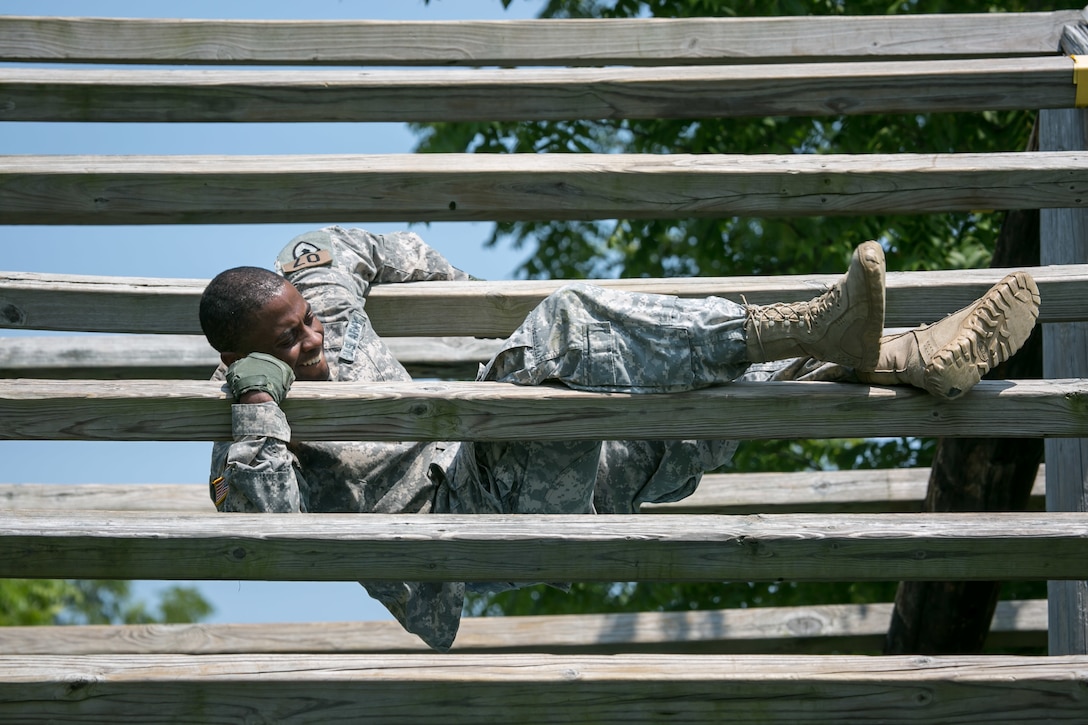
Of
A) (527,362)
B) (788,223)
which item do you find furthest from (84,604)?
(527,362)

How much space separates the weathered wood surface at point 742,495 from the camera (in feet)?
17.0

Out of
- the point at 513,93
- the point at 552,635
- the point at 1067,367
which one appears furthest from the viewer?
the point at 552,635

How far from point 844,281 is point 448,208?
122 cm

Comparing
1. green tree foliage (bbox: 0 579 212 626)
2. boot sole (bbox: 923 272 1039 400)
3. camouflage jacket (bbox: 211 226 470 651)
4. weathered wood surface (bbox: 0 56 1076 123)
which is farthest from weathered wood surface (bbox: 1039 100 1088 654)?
green tree foliage (bbox: 0 579 212 626)

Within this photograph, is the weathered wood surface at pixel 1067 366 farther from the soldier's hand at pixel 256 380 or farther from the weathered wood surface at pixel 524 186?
the soldier's hand at pixel 256 380

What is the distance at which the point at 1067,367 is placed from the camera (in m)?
3.84

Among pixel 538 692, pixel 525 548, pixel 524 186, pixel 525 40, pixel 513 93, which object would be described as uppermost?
pixel 525 40

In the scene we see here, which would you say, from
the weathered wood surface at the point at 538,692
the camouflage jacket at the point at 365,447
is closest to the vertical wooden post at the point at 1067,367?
the weathered wood surface at the point at 538,692

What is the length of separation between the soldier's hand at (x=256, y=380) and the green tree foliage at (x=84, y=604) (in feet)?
25.7

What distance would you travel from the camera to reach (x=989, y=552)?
268cm

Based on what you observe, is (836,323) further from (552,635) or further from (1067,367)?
(552,635)

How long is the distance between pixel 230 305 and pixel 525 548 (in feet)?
4.26

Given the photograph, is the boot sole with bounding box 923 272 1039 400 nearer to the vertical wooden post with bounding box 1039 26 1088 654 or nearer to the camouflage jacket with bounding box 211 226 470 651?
the vertical wooden post with bounding box 1039 26 1088 654

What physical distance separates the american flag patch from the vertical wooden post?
92.3 inches
